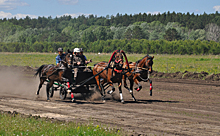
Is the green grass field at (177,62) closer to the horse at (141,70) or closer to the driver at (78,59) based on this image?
the driver at (78,59)

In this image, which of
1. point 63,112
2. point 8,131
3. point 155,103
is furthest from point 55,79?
point 8,131

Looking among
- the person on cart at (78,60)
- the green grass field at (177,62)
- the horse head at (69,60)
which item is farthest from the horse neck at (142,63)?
the green grass field at (177,62)

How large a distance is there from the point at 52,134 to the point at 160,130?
320 cm

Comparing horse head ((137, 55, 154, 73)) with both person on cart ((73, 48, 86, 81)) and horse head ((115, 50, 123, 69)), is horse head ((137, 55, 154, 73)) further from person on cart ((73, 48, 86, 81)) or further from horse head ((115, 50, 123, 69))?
person on cart ((73, 48, 86, 81))

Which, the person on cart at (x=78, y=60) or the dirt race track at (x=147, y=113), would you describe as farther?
the person on cart at (x=78, y=60)

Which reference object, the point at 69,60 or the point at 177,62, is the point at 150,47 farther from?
the point at 69,60

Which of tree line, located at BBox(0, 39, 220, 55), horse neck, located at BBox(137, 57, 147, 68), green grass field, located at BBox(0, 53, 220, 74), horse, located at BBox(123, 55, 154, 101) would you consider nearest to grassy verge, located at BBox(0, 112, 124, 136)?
horse, located at BBox(123, 55, 154, 101)

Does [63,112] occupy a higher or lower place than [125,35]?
lower

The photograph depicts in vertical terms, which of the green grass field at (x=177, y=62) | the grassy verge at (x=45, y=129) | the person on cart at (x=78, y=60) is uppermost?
the person on cart at (x=78, y=60)

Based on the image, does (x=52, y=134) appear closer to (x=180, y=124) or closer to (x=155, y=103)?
(x=180, y=124)

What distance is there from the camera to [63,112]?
468 inches

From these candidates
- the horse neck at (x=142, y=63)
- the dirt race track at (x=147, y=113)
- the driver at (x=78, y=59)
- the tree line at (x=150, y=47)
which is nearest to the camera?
the dirt race track at (x=147, y=113)

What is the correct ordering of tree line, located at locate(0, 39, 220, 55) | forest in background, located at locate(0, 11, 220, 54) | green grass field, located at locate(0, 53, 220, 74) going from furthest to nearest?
forest in background, located at locate(0, 11, 220, 54)
tree line, located at locate(0, 39, 220, 55)
green grass field, located at locate(0, 53, 220, 74)

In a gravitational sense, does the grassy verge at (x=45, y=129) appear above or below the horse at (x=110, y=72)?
below
